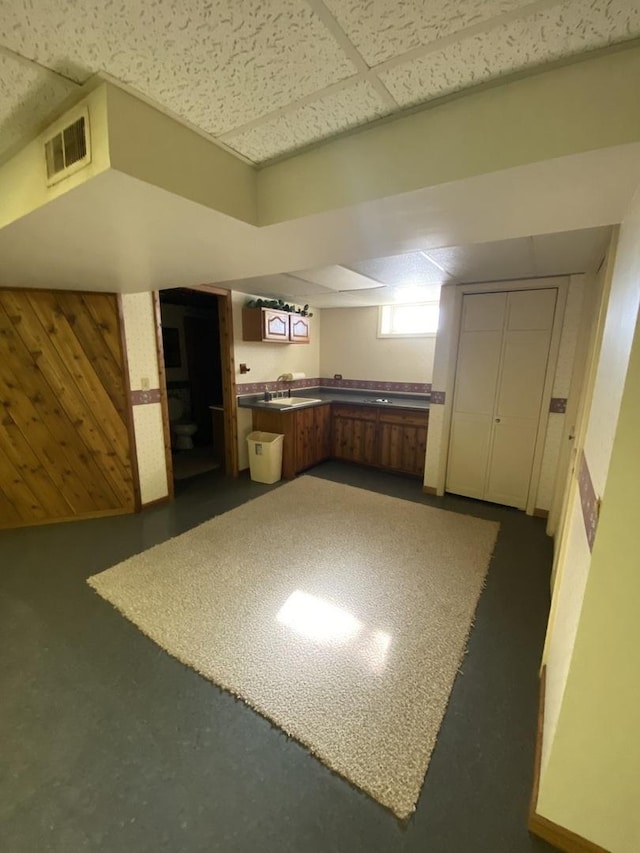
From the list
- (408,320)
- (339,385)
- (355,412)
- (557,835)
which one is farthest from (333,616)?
(408,320)

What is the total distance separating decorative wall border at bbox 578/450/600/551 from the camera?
1.01m

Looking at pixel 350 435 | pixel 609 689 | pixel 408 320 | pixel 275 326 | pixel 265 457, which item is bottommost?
pixel 265 457

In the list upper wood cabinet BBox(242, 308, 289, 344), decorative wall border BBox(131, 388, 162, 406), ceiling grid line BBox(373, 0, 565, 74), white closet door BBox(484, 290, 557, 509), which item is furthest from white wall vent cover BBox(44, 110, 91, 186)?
white closet door BBox(484, 290, 557, 509)

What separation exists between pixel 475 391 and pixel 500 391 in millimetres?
227

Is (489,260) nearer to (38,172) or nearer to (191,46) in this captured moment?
(191,46)

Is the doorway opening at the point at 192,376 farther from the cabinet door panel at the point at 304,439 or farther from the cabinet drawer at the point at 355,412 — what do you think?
the cabinet drawer at the point at 355,412

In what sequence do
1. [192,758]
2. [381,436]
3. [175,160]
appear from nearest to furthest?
[175,160]
[192,758]
[381,436]

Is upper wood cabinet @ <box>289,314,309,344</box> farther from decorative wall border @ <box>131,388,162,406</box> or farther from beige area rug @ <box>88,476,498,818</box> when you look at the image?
beige area rug @ <box>88,476,498,818</box>

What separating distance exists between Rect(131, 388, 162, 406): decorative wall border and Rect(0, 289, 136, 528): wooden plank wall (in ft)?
0.29

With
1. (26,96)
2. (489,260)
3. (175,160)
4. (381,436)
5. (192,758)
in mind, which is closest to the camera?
(26,96)

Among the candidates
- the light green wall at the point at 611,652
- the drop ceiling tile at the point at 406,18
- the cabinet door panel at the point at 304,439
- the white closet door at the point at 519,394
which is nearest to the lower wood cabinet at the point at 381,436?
the cabinet door panel at the point at 304,439

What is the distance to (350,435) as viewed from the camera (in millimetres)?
4645

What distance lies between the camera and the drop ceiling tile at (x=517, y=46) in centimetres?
71

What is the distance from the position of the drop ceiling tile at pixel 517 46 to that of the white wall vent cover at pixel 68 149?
0.84 m
